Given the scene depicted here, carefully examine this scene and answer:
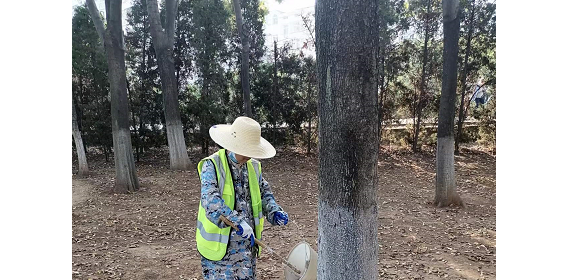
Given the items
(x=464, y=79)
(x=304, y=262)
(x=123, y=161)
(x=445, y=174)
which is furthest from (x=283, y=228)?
(x=464, y=79)

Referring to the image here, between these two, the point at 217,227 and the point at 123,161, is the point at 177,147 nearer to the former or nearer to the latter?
the point at 123,161

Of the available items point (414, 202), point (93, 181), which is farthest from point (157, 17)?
point (414, 202)

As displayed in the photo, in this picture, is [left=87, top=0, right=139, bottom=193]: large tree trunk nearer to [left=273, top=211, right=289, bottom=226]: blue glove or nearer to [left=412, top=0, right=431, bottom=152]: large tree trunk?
[left=273, top=211, right=289, bottom=226]: blue glove

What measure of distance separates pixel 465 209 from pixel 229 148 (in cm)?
472

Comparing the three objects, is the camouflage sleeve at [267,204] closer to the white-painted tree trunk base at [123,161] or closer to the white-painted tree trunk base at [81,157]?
the white-painted tree trunk base at [123,161]

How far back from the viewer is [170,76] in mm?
8492

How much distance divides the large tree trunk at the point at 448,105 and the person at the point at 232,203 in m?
3.92

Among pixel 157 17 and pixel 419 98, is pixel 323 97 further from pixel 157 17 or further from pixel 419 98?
pixel 419 98

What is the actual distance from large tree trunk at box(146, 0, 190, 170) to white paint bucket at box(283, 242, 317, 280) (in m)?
6.84

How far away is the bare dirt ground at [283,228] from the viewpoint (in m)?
3.68

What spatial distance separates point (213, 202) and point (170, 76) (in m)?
7.16

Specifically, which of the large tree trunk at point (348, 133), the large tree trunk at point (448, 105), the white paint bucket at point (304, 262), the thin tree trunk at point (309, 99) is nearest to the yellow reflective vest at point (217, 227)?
the white paint bucket at point (304, 262)

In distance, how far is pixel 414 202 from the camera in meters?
6.22

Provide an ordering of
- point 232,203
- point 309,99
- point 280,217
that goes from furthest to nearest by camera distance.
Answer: point 309,99 < point 280,217 < point 232,203
